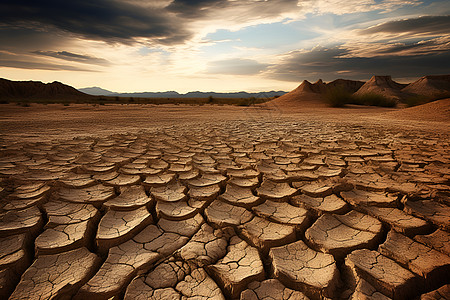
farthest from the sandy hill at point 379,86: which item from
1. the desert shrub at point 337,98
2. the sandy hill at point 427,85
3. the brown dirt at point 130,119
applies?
the brown dirt at point 130,119

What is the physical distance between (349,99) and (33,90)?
53.4 meters

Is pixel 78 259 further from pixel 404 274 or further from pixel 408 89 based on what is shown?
pixel 408 89

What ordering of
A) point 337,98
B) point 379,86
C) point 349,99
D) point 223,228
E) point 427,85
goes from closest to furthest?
point 223,228, point 337,98, point 349,99, point 379,86, point 427,85

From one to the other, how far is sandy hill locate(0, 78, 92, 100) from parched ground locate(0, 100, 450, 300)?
50198 millimetres

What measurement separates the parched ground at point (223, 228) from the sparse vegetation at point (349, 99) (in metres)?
10.3

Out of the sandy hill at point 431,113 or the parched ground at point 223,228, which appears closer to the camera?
the parched ground at point 223,228

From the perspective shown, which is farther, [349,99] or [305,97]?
[305,97]

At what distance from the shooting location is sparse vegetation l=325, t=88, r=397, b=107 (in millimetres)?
11788

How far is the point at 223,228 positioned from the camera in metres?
1.27

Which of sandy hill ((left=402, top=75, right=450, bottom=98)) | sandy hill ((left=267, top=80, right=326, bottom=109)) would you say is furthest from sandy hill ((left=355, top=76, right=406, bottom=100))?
sandy hill ((left=267, top=80, right=326, bottom=109))

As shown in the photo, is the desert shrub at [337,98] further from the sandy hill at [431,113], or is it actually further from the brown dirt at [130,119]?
the sandy hill at [431,113]

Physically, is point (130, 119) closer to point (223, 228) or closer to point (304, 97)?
point (223, 228)

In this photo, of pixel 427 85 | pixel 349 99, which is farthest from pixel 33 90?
pixel 427 85

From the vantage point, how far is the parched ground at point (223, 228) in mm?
899
